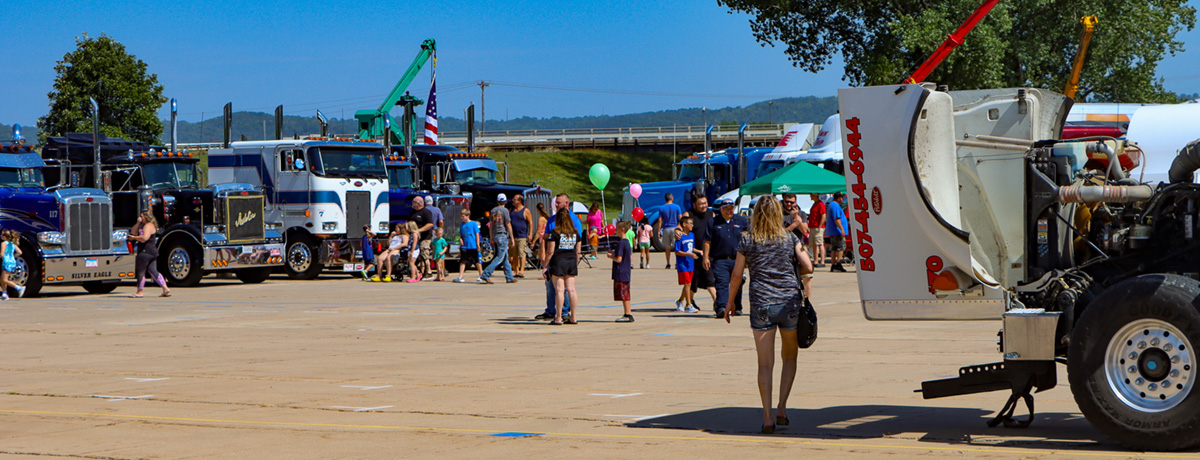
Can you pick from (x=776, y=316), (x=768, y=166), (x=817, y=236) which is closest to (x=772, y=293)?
(x=776, y=316)

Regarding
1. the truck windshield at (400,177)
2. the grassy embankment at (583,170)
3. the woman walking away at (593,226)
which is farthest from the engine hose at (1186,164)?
the grassy embankment at (583,170)

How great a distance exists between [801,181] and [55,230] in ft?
50.9

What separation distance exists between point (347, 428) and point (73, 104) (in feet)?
160

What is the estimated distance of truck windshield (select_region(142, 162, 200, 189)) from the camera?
25484 mm

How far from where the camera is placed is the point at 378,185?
91.9 feet

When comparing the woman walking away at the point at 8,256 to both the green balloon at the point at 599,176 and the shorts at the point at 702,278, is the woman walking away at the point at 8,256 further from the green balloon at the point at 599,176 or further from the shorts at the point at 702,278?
the green balloon at the point at 599,176

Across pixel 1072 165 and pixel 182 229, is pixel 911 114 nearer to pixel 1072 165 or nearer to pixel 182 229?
pixel 1072 165

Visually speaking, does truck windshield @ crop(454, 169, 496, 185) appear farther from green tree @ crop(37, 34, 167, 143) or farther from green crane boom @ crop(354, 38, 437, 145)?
green tree @ crop(37, 34, 167, 143)

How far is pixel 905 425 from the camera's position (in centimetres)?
780

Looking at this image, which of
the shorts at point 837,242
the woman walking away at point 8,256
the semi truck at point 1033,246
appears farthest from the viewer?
the shorts at point 837,242

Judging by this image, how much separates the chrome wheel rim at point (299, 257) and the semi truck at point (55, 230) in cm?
400

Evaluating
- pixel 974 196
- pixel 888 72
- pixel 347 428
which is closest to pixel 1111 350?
pixel 974 196

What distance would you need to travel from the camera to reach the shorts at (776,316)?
7871 millimetres

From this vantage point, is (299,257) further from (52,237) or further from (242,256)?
(52,237)
